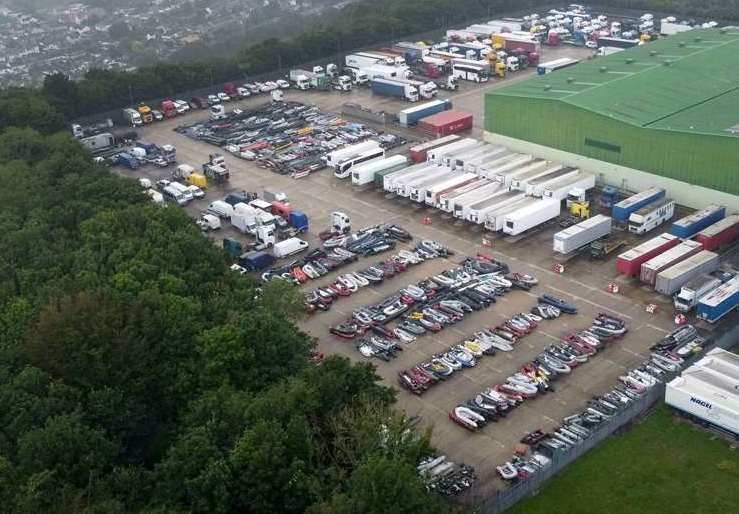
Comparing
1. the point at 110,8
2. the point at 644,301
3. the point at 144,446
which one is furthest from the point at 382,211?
the point at 110,8

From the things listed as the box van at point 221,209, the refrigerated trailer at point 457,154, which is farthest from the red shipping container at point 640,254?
the box van at point 221,209

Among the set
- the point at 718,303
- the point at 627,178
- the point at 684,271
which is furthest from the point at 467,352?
the point at 627,178

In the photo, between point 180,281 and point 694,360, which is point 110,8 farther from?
point 694,360

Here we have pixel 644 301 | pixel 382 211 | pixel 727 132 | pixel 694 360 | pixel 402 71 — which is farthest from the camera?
pixel 402 71

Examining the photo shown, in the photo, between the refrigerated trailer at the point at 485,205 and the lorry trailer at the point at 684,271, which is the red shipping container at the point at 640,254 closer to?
the lorry trailer at the point at 684,271

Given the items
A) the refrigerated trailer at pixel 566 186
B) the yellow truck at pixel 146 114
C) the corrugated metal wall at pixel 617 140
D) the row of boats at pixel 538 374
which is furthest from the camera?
the yellow truck at pixel 146 114
